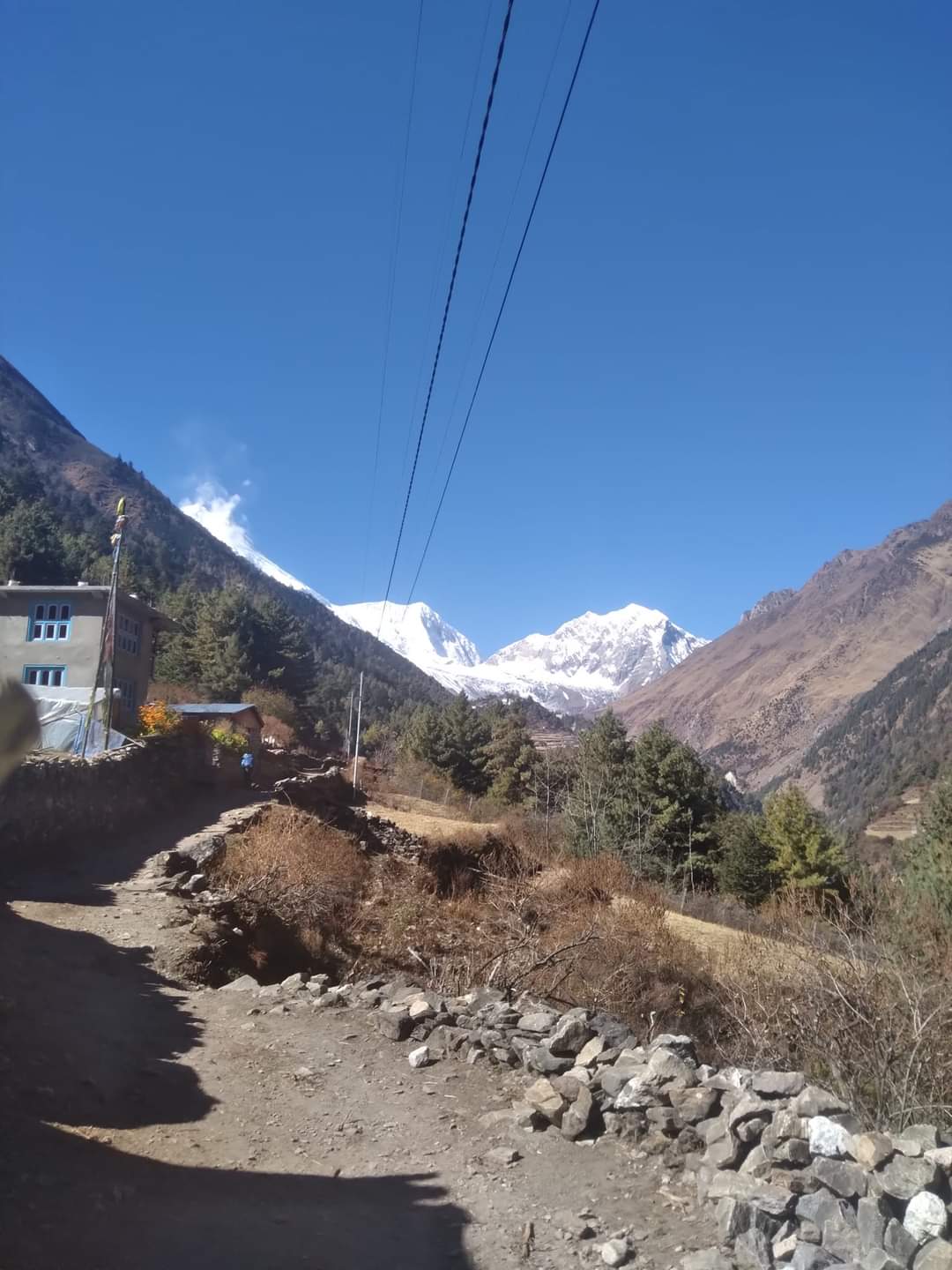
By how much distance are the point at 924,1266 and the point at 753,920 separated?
26920mm

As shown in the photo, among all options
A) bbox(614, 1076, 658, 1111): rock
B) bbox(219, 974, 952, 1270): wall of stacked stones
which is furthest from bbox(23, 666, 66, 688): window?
bbox(614, 1076, 658, 1111): rock

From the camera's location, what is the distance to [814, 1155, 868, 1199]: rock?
5.64m

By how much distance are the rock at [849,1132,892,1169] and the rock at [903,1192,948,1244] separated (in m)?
0.42

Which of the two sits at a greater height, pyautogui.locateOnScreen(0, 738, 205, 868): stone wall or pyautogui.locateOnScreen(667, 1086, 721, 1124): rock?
pyautogui.locateOnScreen(0, 738, 205, 868): stone wall

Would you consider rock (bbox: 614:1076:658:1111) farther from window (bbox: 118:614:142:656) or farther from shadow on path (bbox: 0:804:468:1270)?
window (bbox: 118:614:142:656)

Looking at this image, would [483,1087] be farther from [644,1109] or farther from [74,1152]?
[74,1152]

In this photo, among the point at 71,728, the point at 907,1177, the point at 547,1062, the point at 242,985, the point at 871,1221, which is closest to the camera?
the point at 871,1221

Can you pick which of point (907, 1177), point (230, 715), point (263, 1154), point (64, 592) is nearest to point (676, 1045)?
point (907, 1177)

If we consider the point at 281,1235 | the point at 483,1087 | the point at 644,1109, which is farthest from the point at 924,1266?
the point at 483,1087

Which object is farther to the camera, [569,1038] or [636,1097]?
[569,1038]

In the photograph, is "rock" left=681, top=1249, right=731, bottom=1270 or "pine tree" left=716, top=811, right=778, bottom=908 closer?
"rock" left=681, top=1249, right=731, bottom=1270

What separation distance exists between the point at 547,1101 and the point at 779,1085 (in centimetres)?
217

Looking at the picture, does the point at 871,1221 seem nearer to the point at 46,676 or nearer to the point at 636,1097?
the point at 636,1097

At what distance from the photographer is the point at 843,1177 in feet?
18.8
